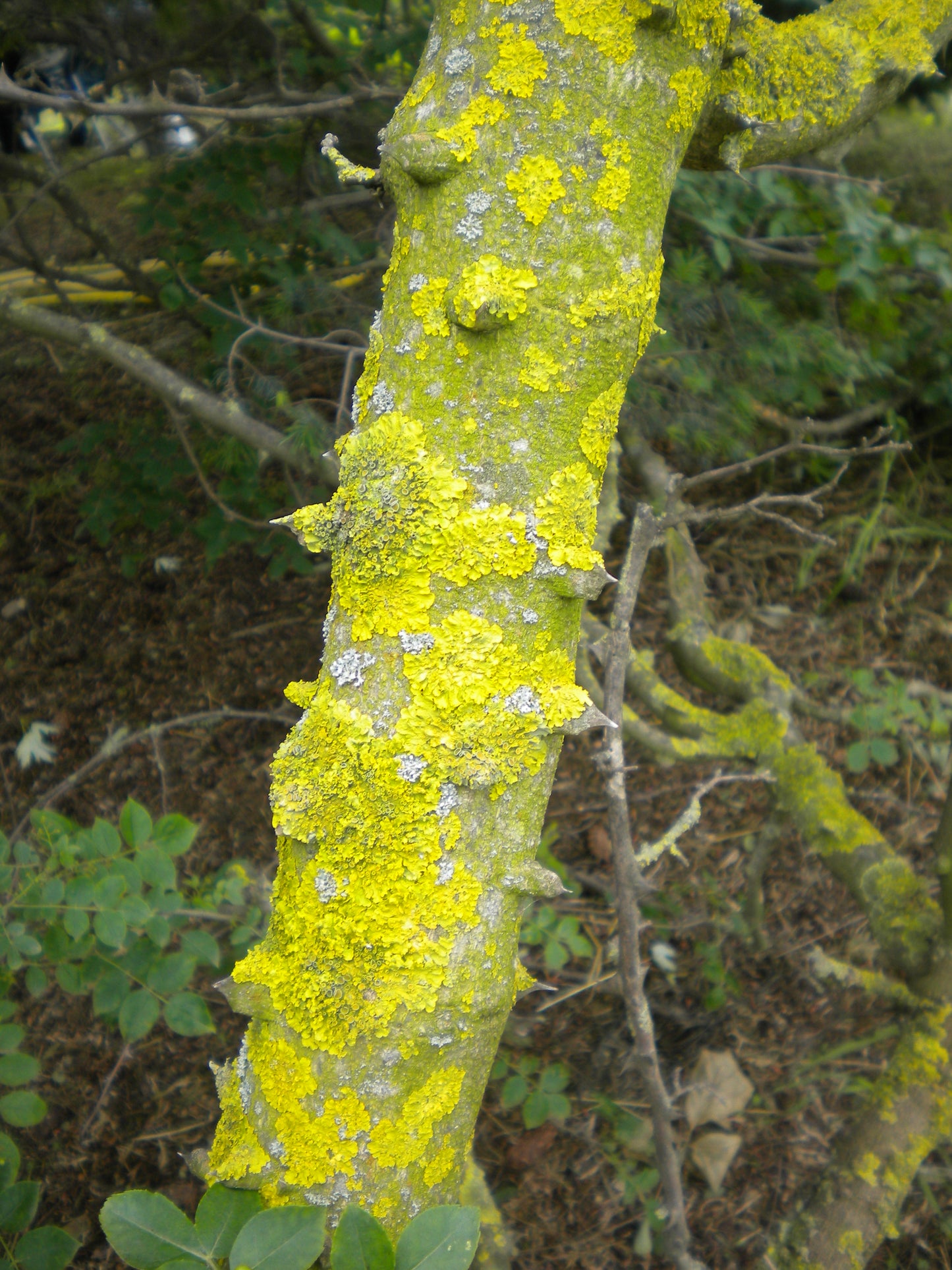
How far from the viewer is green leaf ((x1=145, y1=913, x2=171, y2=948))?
143 centimetres

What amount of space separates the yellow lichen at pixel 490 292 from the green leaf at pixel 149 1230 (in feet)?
3.48

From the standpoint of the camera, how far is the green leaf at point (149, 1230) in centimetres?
90

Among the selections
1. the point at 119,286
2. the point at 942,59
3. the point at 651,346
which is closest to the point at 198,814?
the point at 119,286

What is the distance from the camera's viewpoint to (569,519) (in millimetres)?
947

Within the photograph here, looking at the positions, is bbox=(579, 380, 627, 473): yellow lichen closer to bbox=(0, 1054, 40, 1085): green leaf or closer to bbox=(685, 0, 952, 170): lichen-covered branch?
bbox=(685, 0, 952, 170): lichen-covered branch

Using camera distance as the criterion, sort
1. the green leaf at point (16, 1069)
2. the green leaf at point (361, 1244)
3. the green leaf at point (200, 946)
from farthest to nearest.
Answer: the green leaf at point (200, 946) < the green leaf at point (16, 1069) < the green leaf at point (361, 1244)

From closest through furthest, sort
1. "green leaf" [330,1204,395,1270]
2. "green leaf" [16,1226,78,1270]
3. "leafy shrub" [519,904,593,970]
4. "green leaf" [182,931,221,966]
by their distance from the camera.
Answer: "green leaf" [330,1204,395,1270] < "green leaf" [16,1226,78,1270] < "green leaf" [182,931,221,966] < "leafy shrub" [519,904,593,970]

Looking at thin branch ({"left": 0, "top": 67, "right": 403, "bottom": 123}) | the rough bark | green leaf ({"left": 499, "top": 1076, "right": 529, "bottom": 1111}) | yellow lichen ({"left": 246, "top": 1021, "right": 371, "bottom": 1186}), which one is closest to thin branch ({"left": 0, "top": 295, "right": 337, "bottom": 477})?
thin branch ({"left": 0, "top": 67, "right": 403, "bottom": 123})

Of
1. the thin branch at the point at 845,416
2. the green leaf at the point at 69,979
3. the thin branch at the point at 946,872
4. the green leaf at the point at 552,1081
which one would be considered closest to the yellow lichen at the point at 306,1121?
the green leaf at the point at 69,979

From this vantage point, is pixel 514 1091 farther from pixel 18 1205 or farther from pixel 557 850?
pixel 18 1205

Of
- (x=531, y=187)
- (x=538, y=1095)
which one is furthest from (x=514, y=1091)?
(x=531, y=187)

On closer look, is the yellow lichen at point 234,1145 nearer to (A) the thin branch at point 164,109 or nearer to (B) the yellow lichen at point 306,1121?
(B) the yellow lichen at point 306,1121

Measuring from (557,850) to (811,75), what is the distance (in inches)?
88.0

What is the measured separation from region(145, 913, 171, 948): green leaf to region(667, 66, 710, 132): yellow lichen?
1.49 metres
